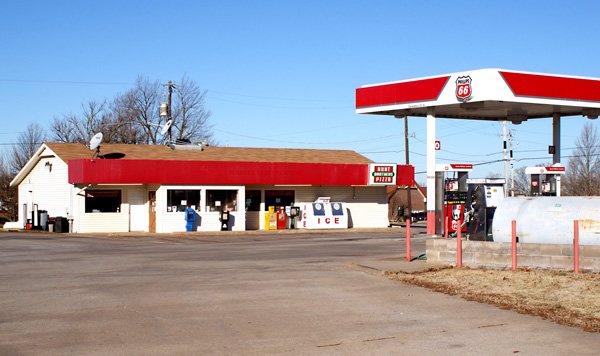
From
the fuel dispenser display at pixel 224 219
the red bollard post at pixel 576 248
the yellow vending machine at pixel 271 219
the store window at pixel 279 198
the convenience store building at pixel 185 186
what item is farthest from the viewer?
the store window at pixel 279 198

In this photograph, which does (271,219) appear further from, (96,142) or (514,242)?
(514,242)

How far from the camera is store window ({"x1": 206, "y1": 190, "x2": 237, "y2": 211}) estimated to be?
42000mm

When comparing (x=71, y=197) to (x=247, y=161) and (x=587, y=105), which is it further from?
(x=587, y=105)

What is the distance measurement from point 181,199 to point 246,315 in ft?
96.7

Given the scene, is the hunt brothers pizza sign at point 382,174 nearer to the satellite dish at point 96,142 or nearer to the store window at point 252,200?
the store window at point 252,200

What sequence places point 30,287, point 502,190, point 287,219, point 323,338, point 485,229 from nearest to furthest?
point 323,338, point 30,287, point 485,229, point 502,190, point 287,219

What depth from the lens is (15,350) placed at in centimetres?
950

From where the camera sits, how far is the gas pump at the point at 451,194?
883 inches

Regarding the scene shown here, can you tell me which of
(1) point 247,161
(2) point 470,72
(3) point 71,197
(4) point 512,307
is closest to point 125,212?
(3) point 71,197

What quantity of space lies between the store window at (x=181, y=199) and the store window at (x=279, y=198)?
4540 mm

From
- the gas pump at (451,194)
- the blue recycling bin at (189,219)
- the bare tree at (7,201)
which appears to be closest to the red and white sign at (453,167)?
the gas pump at (451,194)

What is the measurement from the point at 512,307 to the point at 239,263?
984cm

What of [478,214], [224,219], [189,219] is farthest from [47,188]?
[478,214]

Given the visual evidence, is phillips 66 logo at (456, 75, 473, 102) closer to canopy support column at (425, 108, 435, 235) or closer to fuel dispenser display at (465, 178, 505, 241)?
canopy support column at (425, 108, 435, 235)
